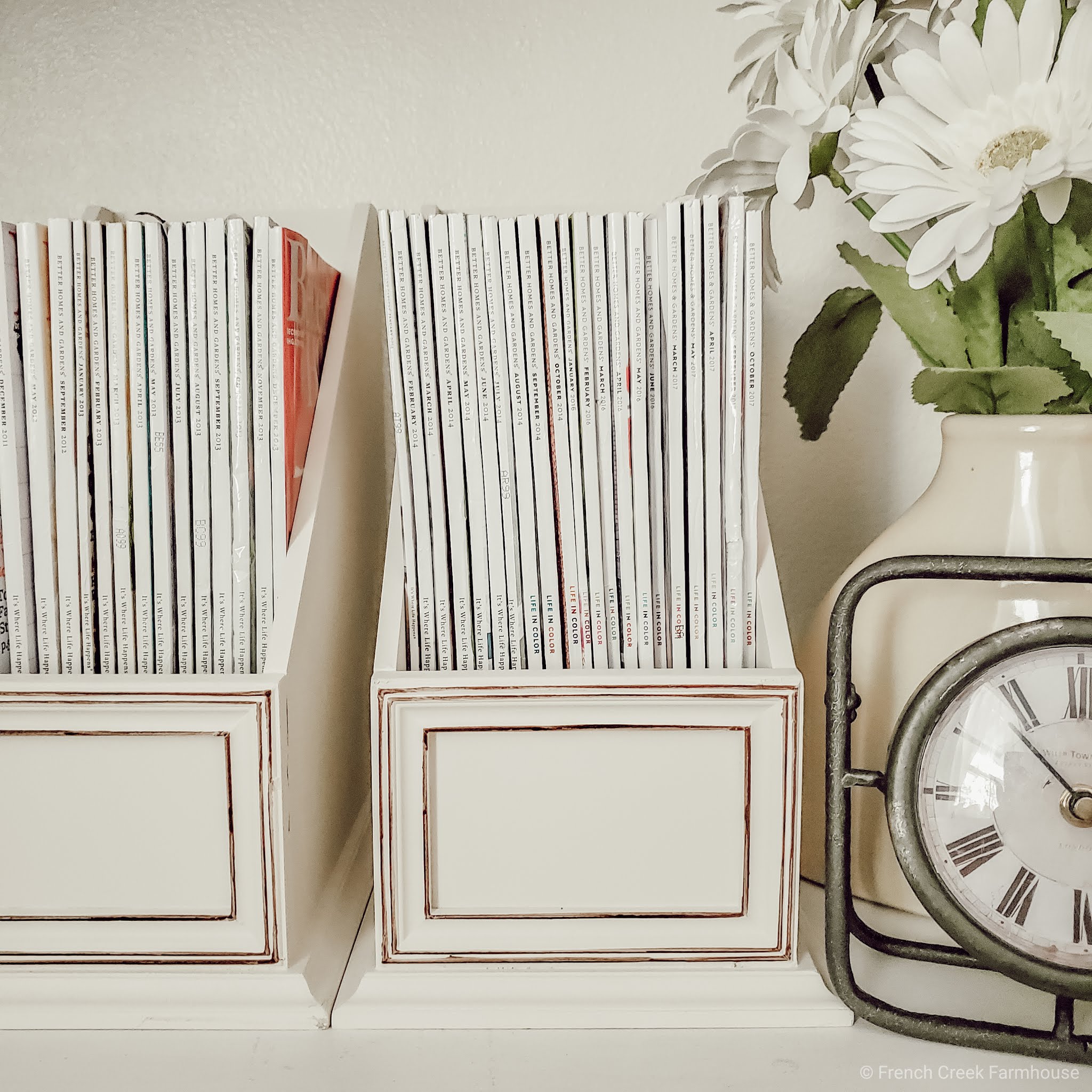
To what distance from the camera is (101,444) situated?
52cm

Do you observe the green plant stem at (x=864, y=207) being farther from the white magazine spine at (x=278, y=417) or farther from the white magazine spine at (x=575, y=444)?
the white magazine spine at (x=278, y=417)

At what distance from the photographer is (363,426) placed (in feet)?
2.19

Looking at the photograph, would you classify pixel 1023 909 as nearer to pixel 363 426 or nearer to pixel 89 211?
pixel 363 426

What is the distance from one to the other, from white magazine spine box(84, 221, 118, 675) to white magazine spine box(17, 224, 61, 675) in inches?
0.9

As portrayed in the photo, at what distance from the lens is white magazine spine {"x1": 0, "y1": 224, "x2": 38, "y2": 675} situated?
0.51 meters

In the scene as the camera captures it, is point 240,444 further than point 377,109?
No

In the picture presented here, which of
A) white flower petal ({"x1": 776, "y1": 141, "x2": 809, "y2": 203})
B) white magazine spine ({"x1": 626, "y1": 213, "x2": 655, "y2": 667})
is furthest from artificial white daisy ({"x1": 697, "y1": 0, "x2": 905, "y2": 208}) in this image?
white magazine spine ({"x1": 626, "y1": 213, "x2": 655, "y2": 667})

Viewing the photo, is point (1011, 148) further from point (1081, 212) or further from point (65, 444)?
point (65, 444)

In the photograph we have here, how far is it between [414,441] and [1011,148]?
0.37 metres

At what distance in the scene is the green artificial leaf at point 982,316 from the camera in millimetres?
535

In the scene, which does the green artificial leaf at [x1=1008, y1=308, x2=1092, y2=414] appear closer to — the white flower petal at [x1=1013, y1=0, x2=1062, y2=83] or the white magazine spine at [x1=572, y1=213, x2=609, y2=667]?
the white flower petal at [x1=1013, y1=0, x2=1062, y2=83]

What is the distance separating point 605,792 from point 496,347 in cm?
27

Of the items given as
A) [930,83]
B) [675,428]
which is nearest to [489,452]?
[675,428]

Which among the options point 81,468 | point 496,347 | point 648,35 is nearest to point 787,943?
point 496,347
